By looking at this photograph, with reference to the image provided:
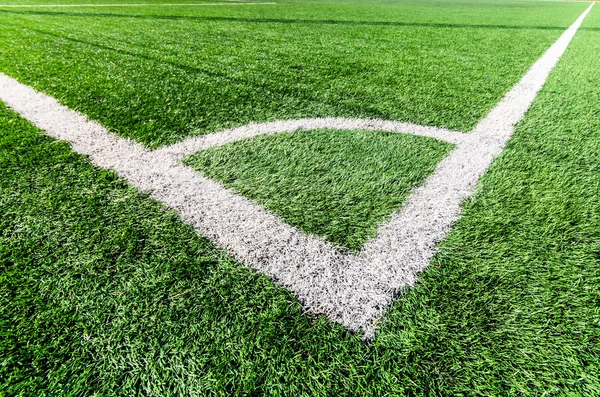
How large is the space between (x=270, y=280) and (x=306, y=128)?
121 centimetres

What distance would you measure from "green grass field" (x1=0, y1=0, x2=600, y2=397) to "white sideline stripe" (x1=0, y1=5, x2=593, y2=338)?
0.16 feet

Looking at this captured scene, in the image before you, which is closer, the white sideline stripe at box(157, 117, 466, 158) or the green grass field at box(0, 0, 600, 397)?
the green grass field at box(0, 0, 600, 397)

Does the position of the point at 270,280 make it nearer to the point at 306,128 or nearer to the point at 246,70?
the point at 306,128

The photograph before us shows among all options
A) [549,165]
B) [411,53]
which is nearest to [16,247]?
[549,165]

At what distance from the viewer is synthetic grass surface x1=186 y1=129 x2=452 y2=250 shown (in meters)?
1.38

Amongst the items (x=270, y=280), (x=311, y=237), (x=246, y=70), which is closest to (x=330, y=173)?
(x=311, y=237)

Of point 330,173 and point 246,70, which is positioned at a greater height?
point 330,173

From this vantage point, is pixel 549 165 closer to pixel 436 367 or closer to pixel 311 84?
pixel 436 367

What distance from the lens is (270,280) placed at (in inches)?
43.5

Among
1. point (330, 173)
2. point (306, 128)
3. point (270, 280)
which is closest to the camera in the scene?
point (270, 280)

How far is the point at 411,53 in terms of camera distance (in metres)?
4.23

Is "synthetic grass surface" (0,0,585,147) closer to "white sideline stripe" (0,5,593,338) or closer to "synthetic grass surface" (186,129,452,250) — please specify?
"white sideline stripe" (0,5,593,338)

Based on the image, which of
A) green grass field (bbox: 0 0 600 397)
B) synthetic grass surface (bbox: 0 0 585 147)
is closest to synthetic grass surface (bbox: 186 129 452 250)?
green grass field (bbox: 0 0 600 397)

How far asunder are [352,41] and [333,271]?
4.44 metres
